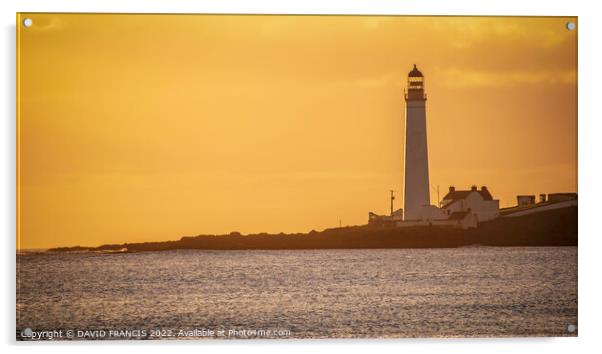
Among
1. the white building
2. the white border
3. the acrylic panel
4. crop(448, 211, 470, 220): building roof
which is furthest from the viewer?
the white building

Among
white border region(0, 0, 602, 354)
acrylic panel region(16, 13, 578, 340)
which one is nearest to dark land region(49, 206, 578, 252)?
acrylic panel region(16, 13, 578, 340)

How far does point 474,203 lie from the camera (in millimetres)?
8500

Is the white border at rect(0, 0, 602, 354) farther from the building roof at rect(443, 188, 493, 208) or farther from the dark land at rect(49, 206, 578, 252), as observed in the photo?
the building roof at rect(443, 188, 493, 208)

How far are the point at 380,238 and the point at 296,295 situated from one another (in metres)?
0.67

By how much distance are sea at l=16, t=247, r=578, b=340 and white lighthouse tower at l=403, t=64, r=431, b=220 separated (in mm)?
340

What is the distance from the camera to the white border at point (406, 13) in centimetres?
805

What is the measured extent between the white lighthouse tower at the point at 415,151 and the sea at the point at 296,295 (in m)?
0.34

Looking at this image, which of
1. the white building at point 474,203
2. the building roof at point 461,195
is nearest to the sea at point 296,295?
the white building at point 474,203

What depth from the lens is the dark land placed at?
830cm

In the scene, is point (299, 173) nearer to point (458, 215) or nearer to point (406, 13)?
point (458, 215)

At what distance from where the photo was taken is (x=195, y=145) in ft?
27.6

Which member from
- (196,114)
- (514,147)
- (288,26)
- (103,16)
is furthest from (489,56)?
(103,16)
